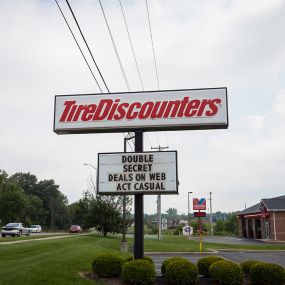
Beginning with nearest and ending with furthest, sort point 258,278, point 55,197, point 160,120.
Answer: point 258,278, point 160,120, point 55,197

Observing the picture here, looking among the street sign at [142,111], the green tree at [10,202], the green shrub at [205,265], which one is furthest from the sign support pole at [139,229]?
the green tree at [10,202]

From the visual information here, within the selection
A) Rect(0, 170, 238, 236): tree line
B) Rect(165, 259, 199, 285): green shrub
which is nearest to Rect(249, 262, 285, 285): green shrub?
Rect(165, 259, 199, 285): green shrub

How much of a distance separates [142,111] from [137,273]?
16.3ft

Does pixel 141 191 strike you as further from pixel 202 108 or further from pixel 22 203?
pixel 22 203

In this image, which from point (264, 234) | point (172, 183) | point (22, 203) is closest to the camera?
point (172, 183)

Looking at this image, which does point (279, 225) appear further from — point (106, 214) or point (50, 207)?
point (50, 207)

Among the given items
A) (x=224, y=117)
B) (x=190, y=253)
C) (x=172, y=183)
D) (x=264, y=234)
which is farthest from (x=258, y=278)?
(x=264, y=234)

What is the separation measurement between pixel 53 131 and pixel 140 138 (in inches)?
109

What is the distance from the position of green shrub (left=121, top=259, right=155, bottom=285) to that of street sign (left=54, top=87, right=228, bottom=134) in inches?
167

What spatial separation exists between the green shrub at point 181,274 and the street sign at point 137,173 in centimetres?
213

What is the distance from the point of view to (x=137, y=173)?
12688 millimetres

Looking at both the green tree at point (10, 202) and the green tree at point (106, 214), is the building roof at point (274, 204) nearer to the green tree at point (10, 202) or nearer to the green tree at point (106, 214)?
the green tree at point (106, 214)

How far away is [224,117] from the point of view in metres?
13.0

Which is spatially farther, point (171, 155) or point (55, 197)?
point (55, 197)
